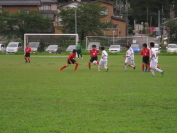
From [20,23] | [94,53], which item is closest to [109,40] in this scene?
[20,23]

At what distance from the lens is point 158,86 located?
13898mm

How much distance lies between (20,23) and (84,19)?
9399 millimetres

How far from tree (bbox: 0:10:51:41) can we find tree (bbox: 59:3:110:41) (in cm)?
335

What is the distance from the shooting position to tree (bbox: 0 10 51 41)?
56000 millimetres

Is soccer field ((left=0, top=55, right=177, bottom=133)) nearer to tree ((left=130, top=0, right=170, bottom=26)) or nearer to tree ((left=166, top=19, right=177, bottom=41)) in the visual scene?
tree ((left=166, top=19, right=177, bottom=41))

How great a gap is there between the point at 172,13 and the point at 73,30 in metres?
45.6

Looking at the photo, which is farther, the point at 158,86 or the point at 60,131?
the point at 158,86

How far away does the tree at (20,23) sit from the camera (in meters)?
56.0

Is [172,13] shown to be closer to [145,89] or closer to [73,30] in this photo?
[73,30]

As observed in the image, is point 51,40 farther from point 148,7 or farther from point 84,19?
point 148,7

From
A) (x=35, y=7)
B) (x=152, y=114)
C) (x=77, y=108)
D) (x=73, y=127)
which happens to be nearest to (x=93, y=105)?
(x=77, y=108)

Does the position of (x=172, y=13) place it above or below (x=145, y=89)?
above

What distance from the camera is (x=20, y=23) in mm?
56750

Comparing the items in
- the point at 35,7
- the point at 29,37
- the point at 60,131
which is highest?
the point at 35,7
